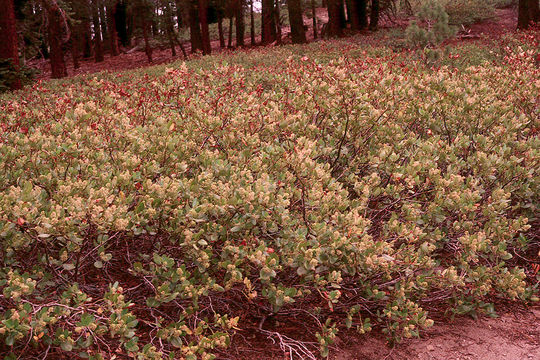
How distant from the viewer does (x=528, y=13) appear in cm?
1698

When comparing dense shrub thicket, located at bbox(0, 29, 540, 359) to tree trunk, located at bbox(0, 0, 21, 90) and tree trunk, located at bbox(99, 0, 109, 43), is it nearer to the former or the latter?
tree trunk, located at bbox(0, 0, 21, 90)

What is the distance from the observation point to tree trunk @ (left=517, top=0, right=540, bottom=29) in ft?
55.2

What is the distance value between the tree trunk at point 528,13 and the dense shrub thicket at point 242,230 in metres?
13.8

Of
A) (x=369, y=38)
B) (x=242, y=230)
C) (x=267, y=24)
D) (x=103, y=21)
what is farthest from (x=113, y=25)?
(x=242, y=230)

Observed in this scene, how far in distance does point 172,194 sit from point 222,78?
5.03 metres

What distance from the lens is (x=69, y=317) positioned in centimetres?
271

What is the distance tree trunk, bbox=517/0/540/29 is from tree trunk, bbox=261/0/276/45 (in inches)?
442

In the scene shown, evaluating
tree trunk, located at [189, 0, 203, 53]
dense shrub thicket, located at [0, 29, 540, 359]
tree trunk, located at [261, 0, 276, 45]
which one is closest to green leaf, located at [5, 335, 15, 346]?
dense shrub thicket, located at [0, 29, 540, 359]

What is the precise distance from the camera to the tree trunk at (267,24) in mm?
25286

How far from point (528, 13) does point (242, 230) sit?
56.4 feet

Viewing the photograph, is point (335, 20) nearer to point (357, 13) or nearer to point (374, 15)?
point (357, 13)

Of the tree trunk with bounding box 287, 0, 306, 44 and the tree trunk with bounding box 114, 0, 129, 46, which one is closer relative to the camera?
the tree trunk with bounding box 287, 0, 306, 44

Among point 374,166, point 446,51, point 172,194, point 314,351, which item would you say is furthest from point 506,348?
point 446,51

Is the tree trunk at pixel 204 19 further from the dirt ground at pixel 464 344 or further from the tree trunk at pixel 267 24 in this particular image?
the dirt ground at pixel 464 344
